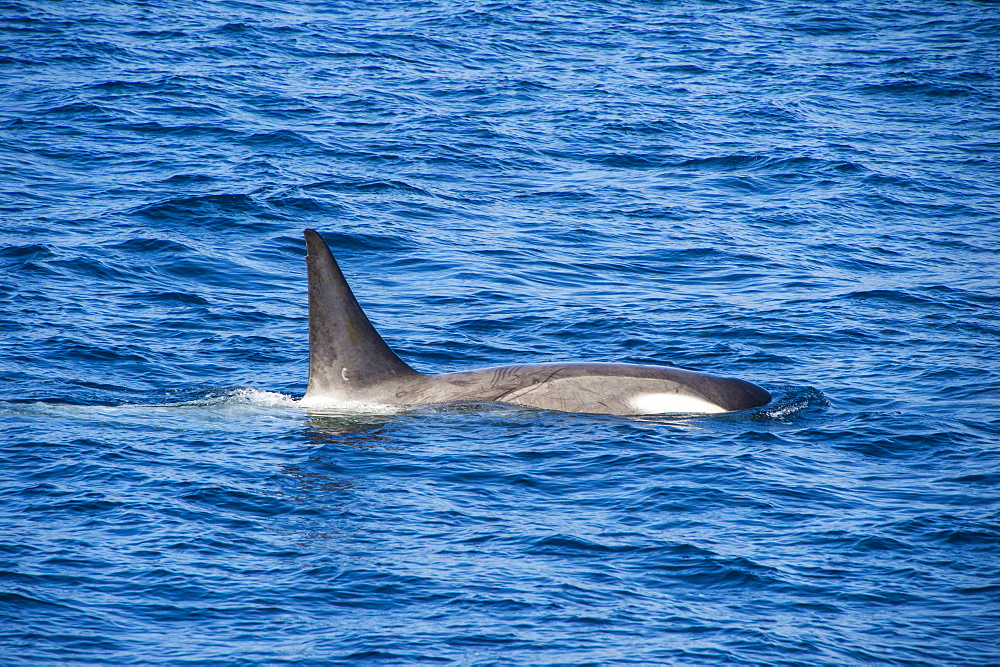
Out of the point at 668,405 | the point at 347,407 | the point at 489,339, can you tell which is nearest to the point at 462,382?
the point at 347,407

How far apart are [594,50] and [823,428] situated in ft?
91.0

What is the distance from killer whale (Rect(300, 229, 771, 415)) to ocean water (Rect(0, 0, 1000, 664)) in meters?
0.33

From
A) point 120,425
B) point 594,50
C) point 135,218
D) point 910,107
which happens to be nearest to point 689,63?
point 594,50

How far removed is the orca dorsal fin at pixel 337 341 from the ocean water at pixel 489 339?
21.6 inches

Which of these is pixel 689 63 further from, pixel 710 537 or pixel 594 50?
pixel 710 537

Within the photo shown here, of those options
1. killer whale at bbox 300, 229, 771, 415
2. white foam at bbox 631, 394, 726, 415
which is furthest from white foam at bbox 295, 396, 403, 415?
white foam at bbox 631, 394, 726, 415

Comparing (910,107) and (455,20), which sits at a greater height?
(455,20)

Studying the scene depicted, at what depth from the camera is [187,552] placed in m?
11.0

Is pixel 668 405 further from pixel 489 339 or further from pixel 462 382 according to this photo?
pixel 489 339

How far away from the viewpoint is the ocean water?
1014 centimetres

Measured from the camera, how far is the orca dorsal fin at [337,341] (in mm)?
14562

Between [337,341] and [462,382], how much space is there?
5.51ft

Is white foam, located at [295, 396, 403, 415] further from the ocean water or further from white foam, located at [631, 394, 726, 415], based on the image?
white foam, located at [631, 394, 726, 415]

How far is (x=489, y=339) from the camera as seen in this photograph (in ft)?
59.6
